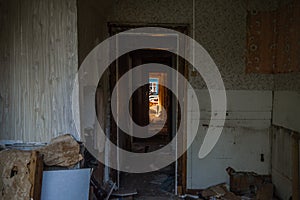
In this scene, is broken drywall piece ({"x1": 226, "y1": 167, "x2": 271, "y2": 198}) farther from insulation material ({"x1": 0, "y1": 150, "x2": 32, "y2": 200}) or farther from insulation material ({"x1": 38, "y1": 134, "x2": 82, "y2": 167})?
insulation material ({"x1": 0, "y1": 150, "x2": 32, "y2": 200})

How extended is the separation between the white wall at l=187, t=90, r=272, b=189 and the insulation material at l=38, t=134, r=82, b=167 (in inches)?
78.7

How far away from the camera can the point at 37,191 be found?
166 cm

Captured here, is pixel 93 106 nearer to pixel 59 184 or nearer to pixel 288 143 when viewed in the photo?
pixel 59 184

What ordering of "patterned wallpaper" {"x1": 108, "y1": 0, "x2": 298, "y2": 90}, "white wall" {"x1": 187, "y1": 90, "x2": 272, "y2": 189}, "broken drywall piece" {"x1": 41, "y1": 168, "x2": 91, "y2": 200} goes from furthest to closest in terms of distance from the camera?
"white wall" {"x1": 187, "y1": 90, "x2": 272, "y2": 189}
"patterned wallpaper" {"x1": 108, "y1": 0, "x2": 298, "y2": 90}
"broken drywall piece" {"x1": 41, "y1": 168, "x2": 91, "y2": 200}

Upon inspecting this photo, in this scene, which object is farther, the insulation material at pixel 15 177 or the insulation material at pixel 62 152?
the insulation material at pixel 62 152

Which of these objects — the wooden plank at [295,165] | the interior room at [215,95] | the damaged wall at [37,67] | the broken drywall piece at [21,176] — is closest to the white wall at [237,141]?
the interior room at [215,95]

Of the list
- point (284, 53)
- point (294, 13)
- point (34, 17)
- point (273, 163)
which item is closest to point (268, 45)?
point (284, 53)

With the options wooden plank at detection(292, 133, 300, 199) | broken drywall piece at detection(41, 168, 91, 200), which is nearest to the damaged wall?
broken drywall piece at detection(41, 168, 91, 200)

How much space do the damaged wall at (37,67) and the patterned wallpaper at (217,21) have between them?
1.61m

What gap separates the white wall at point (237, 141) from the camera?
3.63m

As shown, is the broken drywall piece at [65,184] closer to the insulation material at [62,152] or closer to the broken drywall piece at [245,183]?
the insulation material at [62,152]

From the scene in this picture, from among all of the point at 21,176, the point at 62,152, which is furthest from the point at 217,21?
the point at 21,176

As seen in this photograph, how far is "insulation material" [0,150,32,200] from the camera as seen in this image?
5.33 ft

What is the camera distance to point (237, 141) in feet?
12.0
